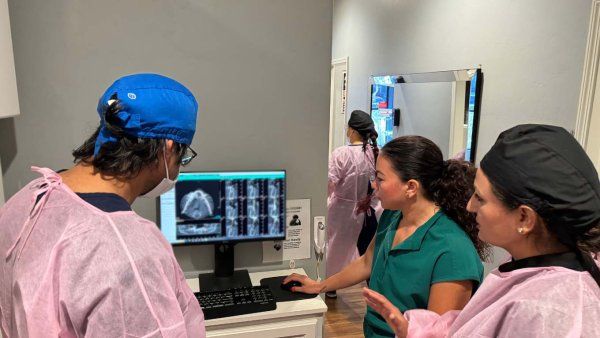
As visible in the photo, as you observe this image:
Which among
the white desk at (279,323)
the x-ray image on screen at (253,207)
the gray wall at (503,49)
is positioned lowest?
the white desk at (279,323)

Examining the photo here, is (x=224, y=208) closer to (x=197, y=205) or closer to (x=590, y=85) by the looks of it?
(x=197, y=205)

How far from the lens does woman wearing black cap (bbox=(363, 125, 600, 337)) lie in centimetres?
84

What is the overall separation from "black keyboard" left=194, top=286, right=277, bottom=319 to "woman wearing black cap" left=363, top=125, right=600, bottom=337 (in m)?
0.88

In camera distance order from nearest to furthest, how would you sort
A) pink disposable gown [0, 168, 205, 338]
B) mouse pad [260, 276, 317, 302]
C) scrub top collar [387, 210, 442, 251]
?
pink disposable gown [0, 168, 205, 338], scrub top collar [387, 210, 442, 251], mouse pad [260, 276, 317, 302]

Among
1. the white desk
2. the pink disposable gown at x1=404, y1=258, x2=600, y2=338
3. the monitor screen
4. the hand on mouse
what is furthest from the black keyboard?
the pink disposable gown at x1=404, y1=258, x2=600, y2=338

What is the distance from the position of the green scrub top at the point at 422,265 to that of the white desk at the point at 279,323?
32cm

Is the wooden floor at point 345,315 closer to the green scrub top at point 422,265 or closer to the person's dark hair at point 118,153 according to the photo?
the green scrub top at point 422,265

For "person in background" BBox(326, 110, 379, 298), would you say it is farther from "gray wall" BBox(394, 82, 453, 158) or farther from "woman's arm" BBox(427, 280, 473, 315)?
"woman's arm" BBox(427, 280, 473, 315)

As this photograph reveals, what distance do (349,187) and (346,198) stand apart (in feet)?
0.31

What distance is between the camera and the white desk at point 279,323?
1.66 metres

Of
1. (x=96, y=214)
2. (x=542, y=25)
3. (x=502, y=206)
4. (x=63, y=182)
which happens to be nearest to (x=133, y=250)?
(x=96, y=214)

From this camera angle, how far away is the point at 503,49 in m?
2.49

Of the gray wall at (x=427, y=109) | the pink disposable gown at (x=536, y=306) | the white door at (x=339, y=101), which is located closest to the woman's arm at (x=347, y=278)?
the pink disposable gown at (x=536, y=306)

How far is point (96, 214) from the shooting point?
0.85 meters
